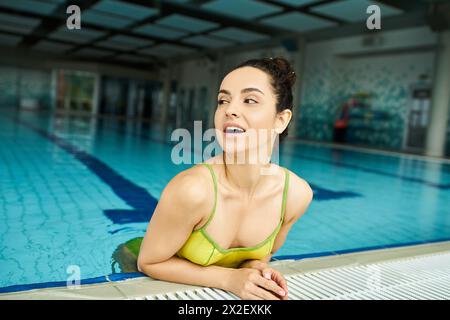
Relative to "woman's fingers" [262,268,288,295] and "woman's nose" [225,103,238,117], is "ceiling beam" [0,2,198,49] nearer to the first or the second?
"woman's nose" [225,103,238,117]

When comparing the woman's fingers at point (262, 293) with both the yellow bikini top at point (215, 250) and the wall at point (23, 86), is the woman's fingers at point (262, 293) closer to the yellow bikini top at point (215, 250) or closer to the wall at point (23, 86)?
the yellow bikini top at point (215, 250)

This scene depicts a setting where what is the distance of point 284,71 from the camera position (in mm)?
1542

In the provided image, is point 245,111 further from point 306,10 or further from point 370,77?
point 370,77

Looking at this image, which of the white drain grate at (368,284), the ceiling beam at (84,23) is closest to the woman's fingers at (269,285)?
the white drain grate at (368,284)

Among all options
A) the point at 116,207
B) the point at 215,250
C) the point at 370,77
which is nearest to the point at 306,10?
the point at 370,77

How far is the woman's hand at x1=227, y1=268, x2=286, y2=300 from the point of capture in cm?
145

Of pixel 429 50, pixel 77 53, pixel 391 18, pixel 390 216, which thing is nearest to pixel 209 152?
pixel 390 216

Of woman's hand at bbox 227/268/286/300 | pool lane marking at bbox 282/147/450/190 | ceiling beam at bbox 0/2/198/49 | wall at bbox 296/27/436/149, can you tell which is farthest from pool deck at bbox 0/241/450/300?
ceiling beam at bbox 0/2/198/49

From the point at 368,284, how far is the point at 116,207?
3.01 m

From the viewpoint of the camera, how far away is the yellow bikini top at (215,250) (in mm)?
1564

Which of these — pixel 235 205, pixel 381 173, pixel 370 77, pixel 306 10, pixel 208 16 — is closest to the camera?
pixel 235 205

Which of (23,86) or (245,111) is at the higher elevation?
(23,86)

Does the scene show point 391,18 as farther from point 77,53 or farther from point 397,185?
point 77,53

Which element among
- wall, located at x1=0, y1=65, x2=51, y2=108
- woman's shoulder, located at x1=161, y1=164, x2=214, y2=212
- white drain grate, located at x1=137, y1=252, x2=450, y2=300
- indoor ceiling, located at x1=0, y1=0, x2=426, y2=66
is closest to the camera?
woman's shoulder, located at x1=161, y1=164, x2=214, y2=212
